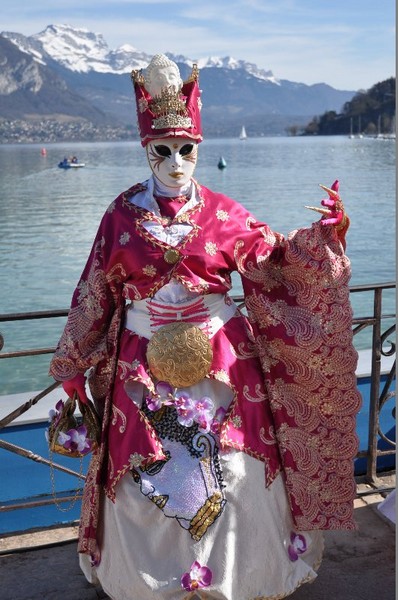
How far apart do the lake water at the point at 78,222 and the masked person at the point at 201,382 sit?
784 centimetres

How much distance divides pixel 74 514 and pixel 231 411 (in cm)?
149

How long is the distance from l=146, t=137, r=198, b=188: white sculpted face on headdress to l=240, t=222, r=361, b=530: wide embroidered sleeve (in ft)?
1.14

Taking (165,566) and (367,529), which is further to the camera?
(367,529)

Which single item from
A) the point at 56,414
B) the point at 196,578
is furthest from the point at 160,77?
the point at 196,578

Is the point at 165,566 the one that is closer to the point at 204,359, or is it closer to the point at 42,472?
the point at 204,359

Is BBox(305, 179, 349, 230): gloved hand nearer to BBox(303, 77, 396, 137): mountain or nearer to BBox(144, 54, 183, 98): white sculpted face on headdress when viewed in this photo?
BBox(144, 54, 183, 98): white sculpted face on headdress

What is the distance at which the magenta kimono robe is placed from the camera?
2629mm

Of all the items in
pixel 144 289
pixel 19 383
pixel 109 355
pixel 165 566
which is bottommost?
pixel 19 383

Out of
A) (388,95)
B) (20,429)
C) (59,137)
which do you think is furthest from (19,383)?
(59,137)

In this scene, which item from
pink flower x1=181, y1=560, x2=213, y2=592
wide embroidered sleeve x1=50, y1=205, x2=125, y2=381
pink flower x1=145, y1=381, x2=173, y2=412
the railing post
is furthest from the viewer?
the railing post

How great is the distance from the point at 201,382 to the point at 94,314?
1.39ft

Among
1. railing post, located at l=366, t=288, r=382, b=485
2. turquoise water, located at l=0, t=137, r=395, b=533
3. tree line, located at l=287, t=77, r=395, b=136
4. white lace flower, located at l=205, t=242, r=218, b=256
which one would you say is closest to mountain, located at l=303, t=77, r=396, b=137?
tree line, located at l=287, t=77, r=395, b=136

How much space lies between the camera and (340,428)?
2.72 metres

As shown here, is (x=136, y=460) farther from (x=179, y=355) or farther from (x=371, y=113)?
(x=371, y=113)
